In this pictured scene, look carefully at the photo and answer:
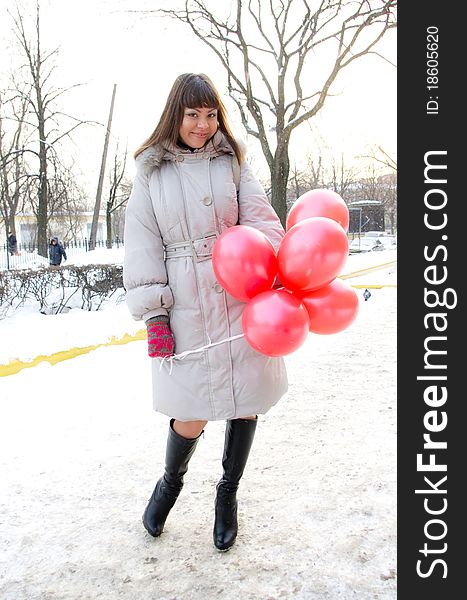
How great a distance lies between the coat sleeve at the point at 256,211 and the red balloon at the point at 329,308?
31 cm

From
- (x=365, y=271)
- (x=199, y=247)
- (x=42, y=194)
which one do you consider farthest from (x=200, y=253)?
(x=42, y=194)

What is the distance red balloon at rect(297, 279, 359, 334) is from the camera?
2166 mm

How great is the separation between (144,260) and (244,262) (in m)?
0.45

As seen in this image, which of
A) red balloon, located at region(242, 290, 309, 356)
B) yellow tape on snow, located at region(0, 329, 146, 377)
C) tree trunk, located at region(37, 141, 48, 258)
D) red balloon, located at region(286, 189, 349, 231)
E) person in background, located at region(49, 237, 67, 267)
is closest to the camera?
red balloon, located at region(242, 290, 309, 356)

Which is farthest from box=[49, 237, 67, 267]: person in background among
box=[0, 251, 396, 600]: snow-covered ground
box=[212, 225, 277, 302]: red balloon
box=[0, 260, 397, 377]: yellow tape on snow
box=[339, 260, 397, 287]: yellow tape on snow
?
box=[212, 225, 277, 302]: red balloon

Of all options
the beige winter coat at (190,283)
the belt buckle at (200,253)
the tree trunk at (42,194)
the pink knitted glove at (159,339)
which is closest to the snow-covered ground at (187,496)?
the beige winter coat at (190,283)

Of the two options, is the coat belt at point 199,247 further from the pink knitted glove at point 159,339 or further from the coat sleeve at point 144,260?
the pink knitted glove at point 159,339

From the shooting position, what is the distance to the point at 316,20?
11781 millimetres

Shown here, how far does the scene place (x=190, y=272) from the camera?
7.51 feet

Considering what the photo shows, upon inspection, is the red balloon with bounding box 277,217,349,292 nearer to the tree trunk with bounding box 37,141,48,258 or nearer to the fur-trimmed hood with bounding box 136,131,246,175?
the fur-trimmed hood with bounding box 136,131,246,175

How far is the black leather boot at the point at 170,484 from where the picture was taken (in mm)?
2389

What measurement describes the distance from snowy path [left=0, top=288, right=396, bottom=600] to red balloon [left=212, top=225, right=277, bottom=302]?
104cm

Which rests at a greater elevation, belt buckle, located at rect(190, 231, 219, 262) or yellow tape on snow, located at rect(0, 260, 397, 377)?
belt buckle, located at rect(190, 231, 219, 262)

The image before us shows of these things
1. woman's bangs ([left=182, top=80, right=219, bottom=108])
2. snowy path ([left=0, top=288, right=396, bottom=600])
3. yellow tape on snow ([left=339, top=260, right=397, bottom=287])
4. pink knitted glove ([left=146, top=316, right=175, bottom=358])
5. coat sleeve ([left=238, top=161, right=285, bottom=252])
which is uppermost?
woman's bangs ([left=182, top=80, right=219, bottom=108])
